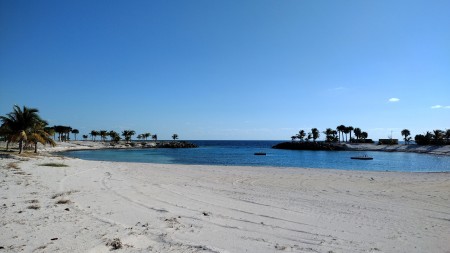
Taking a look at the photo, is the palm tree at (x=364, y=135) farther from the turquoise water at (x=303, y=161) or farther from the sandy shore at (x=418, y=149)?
the turquoise water at (x=303, y=161)

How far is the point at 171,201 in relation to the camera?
39.5 ft

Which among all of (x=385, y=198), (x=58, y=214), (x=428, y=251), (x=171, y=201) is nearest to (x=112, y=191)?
(x=171, y=201)

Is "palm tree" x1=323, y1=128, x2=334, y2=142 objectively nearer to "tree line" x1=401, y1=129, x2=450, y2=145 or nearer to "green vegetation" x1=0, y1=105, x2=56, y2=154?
"tree line" x1=401, y1=129, x2=450, y2=145

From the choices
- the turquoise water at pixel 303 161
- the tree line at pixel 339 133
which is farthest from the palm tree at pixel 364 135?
the turquoise water at pixel 303 161

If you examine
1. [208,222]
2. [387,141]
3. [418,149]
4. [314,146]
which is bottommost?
[418,149]

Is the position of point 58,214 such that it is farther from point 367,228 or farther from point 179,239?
point 367,228

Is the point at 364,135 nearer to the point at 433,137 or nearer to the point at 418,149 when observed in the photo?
the point at 433,137

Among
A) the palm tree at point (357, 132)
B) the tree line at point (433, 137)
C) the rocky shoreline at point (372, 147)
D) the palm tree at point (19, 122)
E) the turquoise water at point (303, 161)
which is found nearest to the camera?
the palm tree at point (19, 122)

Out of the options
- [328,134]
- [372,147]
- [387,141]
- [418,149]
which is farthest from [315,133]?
[418,149]

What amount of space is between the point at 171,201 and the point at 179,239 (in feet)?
16.6

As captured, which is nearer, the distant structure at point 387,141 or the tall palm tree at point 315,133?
the distant structure at point 387,141

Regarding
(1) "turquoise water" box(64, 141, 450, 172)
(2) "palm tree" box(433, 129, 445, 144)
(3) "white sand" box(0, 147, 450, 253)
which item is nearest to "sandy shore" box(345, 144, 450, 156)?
(2) "palm tree" box(433, 129, 445, 144)

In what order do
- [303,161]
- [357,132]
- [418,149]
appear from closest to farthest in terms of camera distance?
1. [303,161]
2. [418,149]
3. [357,132]

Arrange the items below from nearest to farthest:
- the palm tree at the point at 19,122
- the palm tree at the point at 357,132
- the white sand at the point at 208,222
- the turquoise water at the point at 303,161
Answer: the white sand at the point at 208,222 < the palm tree at the point at 19,122 < the turquoise water at the point at 303,161 < the palm tree at the point at 357,132
